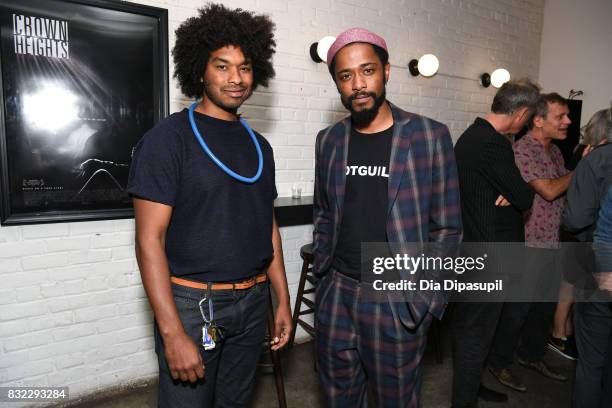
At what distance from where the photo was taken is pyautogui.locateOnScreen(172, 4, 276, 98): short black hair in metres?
1.47

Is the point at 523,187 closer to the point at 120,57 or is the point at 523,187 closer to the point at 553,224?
the point at 553,224

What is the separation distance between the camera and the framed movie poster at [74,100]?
206cm

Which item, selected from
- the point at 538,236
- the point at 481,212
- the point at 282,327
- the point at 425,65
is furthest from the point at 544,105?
the point at 282,327

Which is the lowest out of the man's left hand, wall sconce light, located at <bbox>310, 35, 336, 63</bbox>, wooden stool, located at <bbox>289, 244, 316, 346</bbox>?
wooden stool, located at <bbox>289, 244, 316, 346</bbox>

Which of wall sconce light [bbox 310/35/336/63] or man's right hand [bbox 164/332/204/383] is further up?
wall sconce light [bbox 310/35/336/63]

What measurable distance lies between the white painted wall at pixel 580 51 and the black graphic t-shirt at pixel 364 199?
11.9 ft

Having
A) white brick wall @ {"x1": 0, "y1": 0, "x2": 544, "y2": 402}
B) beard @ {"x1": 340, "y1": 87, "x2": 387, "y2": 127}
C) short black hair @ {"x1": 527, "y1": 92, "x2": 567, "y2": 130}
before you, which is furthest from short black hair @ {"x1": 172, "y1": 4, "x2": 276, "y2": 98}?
short black hair @ {"x1": 527, "y1": 92, "x2": 567, "y2": 130}

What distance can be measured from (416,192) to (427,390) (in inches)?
63.6

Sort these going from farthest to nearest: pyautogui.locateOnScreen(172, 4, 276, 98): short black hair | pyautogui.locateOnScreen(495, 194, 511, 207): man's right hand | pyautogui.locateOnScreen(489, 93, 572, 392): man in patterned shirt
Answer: pyautogui.locateOnScreen(489, 93, 572, 392): man in patterned shirt
pyautogui.locateOnScreen(495, 194, 511, 207): man's right hand
pyautogui.locateOnScreen(172, 4, 276, 98): short black hair

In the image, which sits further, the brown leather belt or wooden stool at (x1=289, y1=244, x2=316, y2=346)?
wooden stool at (x1=289, y1=244, x2=316, y2=346)

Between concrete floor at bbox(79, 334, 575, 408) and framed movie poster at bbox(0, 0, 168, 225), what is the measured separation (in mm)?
1051

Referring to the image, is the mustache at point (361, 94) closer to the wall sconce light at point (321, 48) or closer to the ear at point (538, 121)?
the wall sconce light at point (321, 48)

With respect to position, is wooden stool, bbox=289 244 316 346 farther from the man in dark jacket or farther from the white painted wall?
the white painted wall

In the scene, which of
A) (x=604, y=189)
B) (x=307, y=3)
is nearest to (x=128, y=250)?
(x=307, y=3)
